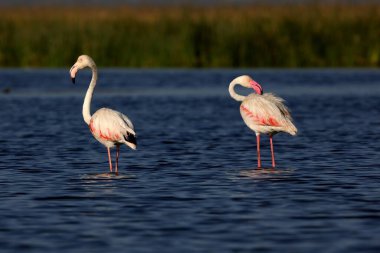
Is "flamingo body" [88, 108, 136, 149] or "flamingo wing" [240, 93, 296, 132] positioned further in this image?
"flamingo wing" [240, 93, 296, 132]

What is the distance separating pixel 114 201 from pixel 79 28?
94.2 ft

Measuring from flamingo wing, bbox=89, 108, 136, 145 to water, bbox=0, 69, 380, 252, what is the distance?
0.46m

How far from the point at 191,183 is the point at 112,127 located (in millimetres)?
1388

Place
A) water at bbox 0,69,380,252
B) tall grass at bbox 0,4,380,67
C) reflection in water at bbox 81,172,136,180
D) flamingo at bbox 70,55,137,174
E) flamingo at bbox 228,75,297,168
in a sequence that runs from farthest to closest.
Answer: tall grass at bbox 0,4,380,67 → flamingo at bbox 228,75,297,168 → flamingo at bbox 70,55,137,174 → reflection in water at bbox 81,172,136,180 → water at bbox 0,69,380,252

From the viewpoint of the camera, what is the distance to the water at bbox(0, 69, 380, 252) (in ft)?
31.0

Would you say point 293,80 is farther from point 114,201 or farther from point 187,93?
point 114,201

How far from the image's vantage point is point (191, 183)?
12953 mm

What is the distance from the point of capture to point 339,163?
14.9 m

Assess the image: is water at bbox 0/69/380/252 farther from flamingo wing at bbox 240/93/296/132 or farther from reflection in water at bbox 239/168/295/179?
flamingo wing at bbox 240/93/296/132

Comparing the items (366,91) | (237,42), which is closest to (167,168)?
(366,91)

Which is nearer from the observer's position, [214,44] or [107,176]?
[107,176]

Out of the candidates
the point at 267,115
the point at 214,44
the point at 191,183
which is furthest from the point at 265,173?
the point at 214,44

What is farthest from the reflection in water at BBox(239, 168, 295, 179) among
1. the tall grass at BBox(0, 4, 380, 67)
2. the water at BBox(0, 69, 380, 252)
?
the tall grass at BBox(0, 4, 380, 67)

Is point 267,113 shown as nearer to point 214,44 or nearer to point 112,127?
point 112,127
